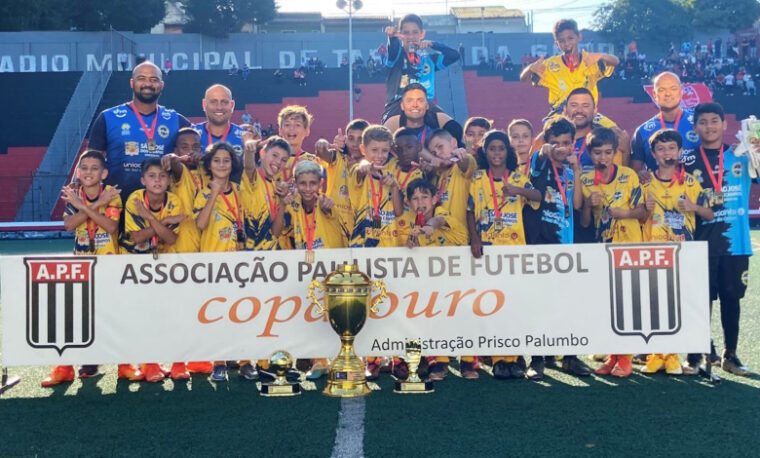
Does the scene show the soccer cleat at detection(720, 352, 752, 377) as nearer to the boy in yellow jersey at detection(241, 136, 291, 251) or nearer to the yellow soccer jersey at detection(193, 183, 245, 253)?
the boy in yellow jersey at detection(241, 136, 291, 251)

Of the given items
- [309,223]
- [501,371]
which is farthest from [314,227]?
[501,371]

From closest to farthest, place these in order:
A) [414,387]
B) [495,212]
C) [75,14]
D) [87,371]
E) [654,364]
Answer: [414,387] < [495,212] < [654,364] < [87,371] < [75,14]

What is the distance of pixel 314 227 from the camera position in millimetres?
5570

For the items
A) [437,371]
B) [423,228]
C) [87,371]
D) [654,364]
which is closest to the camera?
[423,228]

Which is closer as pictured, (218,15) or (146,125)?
(146,125)

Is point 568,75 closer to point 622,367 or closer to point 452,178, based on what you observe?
point 452,178

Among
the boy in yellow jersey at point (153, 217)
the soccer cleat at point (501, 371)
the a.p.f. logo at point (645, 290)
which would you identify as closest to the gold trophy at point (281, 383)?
the boy in yellow jersey at point (153, 217)

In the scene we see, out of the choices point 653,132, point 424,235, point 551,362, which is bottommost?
point 551,362

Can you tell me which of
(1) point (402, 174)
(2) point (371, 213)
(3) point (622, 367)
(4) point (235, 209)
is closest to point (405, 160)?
(1) point (402, 174)

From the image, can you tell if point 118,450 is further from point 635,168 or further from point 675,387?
point 635,168

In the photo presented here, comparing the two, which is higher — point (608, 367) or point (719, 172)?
point (719, 172)

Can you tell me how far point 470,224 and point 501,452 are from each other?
2.00m

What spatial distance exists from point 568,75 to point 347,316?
3252 millimetres

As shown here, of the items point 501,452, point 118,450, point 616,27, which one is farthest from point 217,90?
point 616,27
